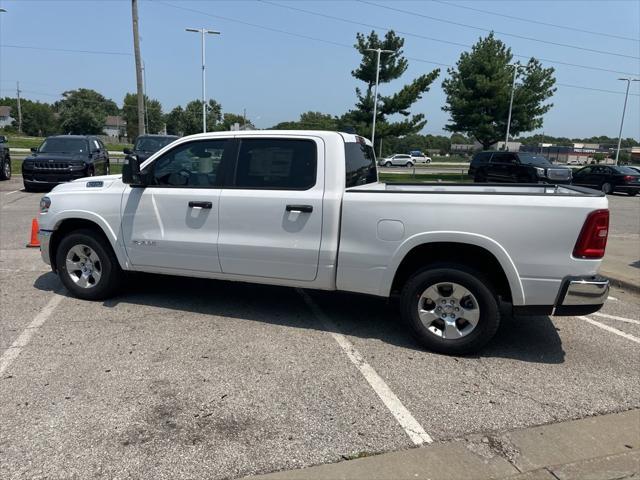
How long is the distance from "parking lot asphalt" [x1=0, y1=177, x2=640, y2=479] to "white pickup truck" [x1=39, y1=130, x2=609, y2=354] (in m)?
0.47

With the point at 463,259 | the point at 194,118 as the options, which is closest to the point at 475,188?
the point at 463,259

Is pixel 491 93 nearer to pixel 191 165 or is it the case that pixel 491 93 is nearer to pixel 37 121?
pixel 191 165

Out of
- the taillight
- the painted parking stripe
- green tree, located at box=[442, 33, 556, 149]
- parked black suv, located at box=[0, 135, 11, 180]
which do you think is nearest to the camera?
the taillight

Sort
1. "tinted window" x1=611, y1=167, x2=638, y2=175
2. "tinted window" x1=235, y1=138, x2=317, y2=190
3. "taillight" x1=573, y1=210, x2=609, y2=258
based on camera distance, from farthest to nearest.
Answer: "tinted window" x1=611, y1=167, x2=638, y2=175
"tinted window" x1=235, y1=138, x2=317, y2=190
"taillight" x1=573, y1=210, x2=609, y2=258

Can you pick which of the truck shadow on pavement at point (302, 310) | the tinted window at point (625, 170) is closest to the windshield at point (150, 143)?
the truck shadow on pavement at point (302, 310)

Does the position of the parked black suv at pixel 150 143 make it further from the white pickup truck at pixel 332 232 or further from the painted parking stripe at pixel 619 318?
the painted parking stripe at pixel 619 318

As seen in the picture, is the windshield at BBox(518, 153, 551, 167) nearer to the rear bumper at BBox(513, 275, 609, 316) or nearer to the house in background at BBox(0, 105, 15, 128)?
the rear bumper at BBox(513, 275, 609, 316)

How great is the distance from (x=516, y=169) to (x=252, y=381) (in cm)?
1964

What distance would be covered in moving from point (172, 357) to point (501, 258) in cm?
272

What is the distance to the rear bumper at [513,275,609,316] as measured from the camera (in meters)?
3.79

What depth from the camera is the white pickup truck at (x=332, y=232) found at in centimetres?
386

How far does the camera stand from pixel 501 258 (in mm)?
3926

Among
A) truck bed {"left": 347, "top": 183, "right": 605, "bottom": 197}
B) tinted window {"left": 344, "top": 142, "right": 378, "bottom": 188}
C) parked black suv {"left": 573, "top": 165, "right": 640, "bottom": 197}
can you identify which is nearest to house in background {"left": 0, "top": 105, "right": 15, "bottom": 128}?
parked black suv {"left": 573, "top": 165, "right": 640, "bottom": 197}

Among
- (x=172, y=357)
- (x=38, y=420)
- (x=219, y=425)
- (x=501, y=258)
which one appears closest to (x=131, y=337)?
(x=172, y=357)
